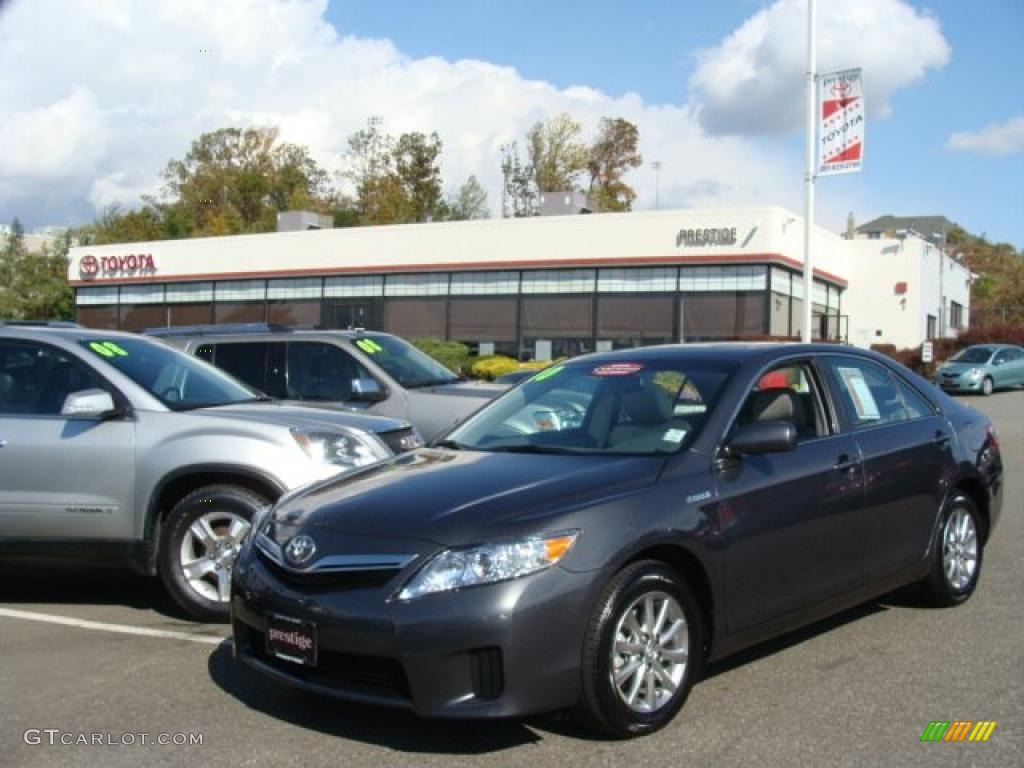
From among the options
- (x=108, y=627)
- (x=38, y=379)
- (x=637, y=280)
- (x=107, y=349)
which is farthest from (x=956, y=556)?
(x=637, y=280)

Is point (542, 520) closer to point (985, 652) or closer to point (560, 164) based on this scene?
point (985, 652)

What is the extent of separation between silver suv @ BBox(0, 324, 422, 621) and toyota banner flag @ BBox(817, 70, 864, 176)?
15.7 metres

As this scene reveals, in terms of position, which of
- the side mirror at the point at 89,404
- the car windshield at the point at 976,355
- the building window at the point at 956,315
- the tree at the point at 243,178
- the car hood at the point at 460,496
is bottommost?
the car hood at the point at 460,496

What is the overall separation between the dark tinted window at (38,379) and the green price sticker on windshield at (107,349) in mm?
169

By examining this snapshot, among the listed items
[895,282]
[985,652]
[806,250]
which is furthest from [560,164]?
[985,652]

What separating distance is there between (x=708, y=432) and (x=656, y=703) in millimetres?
1248

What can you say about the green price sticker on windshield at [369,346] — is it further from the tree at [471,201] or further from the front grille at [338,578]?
the tree at [471,201]

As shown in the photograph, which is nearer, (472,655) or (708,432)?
(472,655)

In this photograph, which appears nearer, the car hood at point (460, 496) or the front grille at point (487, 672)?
the front grille at point (487, 672)

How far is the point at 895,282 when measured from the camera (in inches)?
1569

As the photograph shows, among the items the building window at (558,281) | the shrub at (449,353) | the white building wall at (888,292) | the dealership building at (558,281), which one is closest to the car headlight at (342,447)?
the shrub at (449,353)

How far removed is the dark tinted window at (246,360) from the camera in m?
10.7

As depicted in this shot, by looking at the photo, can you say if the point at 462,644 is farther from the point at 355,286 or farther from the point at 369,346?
the point at 355,286

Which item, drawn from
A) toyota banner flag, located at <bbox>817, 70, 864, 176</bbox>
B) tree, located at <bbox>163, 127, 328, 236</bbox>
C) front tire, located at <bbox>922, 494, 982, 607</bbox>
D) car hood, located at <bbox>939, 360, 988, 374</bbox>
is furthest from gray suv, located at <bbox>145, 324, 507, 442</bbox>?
tree, located at <bbox>163, 127, 328, 236</bbox>
